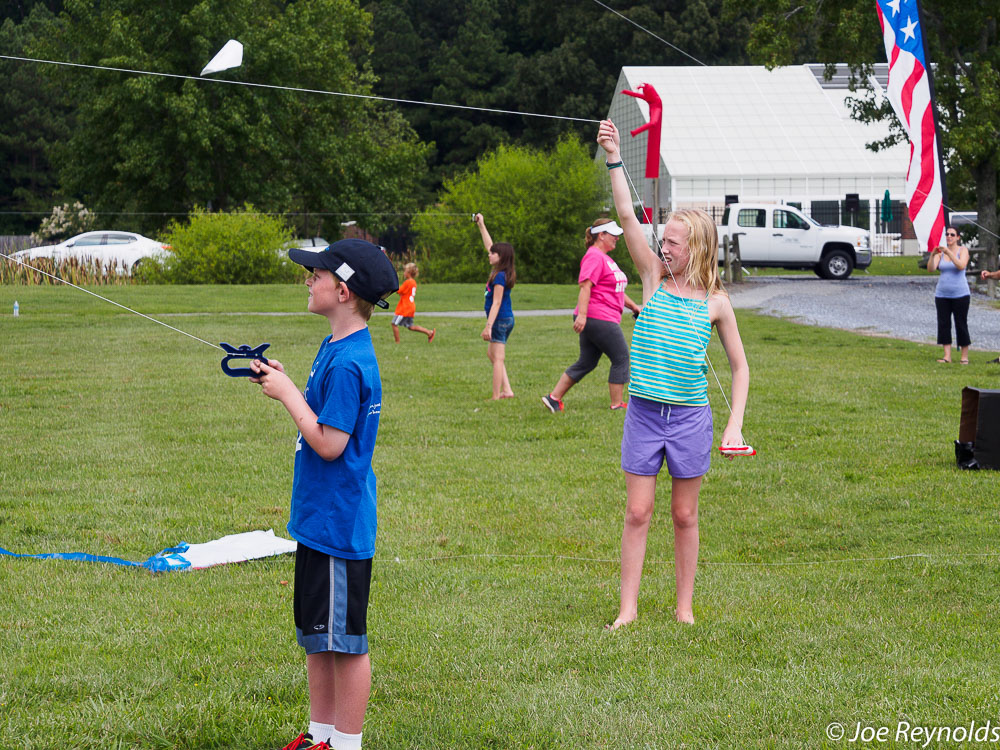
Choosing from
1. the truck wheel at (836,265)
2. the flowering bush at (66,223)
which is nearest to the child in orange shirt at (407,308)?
the truck wheel at (836,265)

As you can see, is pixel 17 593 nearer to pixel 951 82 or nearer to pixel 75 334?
pixel 75 334

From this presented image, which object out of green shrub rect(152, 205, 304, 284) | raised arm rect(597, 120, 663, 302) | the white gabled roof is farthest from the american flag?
the white gabled roof

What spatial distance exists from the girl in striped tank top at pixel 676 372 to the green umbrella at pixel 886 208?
127 ft

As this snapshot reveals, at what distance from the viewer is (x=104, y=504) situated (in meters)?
6.75

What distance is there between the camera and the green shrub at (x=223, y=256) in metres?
28.7

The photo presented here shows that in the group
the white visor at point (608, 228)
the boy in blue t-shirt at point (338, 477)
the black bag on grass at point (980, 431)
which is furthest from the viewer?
the white visor at point (608, 228)

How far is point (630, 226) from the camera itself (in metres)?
4.64

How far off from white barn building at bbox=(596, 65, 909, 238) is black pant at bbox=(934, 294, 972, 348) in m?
25.9

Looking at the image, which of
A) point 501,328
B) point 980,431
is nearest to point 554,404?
point 501,328

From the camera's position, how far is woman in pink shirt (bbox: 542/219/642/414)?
948cm

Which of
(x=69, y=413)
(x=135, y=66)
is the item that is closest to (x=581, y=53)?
(x=135, y=66)

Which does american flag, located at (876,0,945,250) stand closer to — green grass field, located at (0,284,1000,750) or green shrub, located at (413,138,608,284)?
green grass field, located at (0,284,1000,750)

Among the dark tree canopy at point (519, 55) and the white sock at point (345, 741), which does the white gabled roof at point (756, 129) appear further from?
the white sock at point (345, 741)

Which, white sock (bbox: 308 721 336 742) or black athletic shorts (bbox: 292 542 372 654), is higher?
black athletic shorts (bbox: 292 542 372 654)
